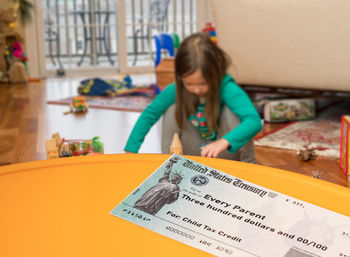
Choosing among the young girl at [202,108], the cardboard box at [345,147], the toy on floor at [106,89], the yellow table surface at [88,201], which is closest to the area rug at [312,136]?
the cardboard box at [345,147]

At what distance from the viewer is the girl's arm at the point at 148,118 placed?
151 cm

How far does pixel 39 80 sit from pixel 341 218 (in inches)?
184

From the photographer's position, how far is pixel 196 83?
1555 mm

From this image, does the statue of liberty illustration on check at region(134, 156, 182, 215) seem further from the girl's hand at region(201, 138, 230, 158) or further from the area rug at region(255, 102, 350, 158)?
the area rug at region(255, 102, 350, 158)

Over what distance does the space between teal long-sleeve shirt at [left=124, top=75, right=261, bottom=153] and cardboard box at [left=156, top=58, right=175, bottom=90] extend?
2.03 meters

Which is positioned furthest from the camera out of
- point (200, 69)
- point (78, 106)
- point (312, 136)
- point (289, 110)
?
point (78, 106)

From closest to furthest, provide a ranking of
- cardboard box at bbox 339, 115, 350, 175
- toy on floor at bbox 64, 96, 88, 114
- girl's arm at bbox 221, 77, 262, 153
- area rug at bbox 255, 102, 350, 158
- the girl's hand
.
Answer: the girl's hand → girl's arm at bbox 221, 77, 262, 153 → cardboard box at bbox 339, 115, 350, 175 → area rug at bbox 255, 102, 350, 158 → toy on floor at bbox 64, 96, 88, 114

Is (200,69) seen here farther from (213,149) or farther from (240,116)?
(213,149)

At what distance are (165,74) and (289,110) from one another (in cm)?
130

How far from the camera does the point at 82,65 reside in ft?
17.9

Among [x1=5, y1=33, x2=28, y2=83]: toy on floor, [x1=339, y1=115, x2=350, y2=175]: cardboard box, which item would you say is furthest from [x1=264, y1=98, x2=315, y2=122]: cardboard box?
[x1=5, y1=33, x2=28, y2=83]: toy on floor

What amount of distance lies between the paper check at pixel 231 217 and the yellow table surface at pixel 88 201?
0.02 metres

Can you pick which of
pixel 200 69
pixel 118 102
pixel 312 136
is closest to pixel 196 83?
pixel 200 69

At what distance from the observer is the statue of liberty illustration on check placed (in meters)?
0.54
